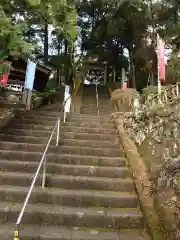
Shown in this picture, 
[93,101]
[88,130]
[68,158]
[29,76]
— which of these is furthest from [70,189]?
[93,101]

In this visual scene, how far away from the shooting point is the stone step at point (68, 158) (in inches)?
208

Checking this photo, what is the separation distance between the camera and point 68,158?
5309mm

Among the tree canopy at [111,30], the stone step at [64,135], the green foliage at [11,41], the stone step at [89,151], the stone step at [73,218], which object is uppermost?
the tree canopy at [111,30]

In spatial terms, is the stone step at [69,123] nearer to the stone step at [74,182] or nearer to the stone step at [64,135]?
the stone step at [64,135]

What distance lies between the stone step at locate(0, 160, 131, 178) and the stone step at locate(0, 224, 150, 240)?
1343mm

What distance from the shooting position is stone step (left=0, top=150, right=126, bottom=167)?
17.3 feet

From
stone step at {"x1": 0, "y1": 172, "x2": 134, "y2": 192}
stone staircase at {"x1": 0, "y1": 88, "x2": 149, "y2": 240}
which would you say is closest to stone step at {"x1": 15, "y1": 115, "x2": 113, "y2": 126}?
stone staircase at {"x1": 0, "y1": 88, "x2": 149, "y2": 240}

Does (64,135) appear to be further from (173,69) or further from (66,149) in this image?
(173,69)

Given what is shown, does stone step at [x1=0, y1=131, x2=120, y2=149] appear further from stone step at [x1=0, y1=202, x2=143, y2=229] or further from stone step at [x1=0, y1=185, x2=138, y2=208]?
stone step at [x1=0, y1=202, x2=143, y2=229]

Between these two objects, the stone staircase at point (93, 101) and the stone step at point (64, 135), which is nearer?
the stone step at point (64, 135)

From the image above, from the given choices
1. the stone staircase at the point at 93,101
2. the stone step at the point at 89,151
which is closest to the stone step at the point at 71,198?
the stone step at the point at 89,151

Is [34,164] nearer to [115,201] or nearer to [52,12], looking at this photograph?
[115,201]

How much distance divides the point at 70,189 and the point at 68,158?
96cm

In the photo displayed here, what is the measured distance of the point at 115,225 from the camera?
3703 millimetres
